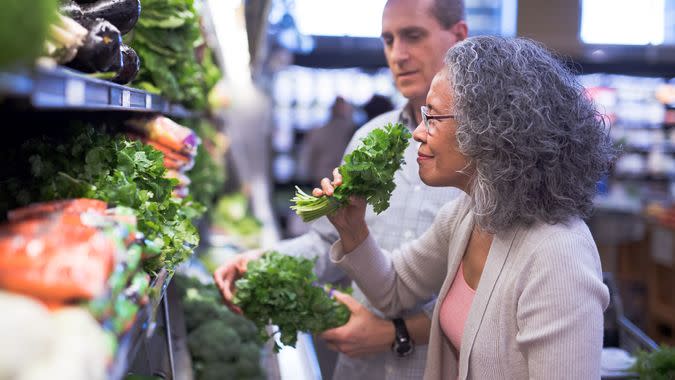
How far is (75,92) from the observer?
1118 millimetres

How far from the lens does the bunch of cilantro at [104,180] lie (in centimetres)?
157

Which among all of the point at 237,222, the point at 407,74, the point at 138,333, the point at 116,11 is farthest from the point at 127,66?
the point at 237,222

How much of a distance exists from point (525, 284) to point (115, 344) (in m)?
1.05

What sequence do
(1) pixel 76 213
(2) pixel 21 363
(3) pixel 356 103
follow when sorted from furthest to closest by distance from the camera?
(3) pixel 356 103
(1) pixel 76 213
(2) pixel 21 363

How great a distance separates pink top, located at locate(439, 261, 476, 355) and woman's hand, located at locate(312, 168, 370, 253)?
1.16 feet

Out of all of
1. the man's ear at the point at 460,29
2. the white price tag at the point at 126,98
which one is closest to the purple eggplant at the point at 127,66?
the white price tag at the point at 126,98

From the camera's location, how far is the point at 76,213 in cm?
133

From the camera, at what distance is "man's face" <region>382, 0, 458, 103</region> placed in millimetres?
2742

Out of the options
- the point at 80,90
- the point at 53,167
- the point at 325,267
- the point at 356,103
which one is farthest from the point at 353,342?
the point at 356,103

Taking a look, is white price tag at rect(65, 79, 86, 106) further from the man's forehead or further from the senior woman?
the man's forehead

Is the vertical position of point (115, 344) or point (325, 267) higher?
point (115, 344)

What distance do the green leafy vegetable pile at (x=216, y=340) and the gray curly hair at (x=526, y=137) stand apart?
1462mm

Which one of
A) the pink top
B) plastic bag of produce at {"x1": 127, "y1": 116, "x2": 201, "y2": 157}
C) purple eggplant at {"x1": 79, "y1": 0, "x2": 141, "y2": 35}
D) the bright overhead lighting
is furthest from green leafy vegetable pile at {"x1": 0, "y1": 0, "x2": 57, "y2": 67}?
the bright overhead lighting

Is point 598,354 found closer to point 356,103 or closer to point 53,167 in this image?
point 53,167
